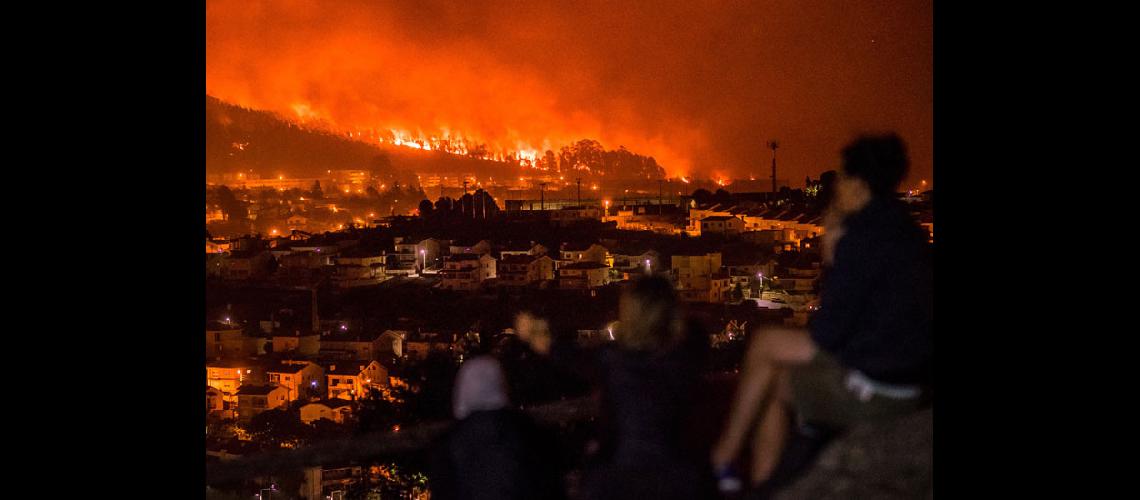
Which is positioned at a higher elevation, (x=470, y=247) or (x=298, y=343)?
(x=470, y=247)

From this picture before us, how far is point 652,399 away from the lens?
2.67 meters

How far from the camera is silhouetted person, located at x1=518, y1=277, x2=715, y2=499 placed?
8.72 ft

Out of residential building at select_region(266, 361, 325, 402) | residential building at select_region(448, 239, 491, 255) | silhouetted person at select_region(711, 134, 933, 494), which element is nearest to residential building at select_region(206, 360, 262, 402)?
residential building at select_region(266, 361, 325, 402)

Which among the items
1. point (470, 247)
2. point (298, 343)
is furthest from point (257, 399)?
point (470, 247)

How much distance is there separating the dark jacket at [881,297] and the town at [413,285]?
971 centimetres

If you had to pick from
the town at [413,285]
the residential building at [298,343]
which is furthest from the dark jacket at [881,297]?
the residential building at [298,343]

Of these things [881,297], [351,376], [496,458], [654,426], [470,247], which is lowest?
[351,376]

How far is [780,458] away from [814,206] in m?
36.0

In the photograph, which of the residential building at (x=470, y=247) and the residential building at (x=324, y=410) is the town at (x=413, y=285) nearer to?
the residential building at (x=324, y=410)

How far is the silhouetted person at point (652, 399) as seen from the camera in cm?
266

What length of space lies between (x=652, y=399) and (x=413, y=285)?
1450 inches

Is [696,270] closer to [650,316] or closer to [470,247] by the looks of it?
[470,247]

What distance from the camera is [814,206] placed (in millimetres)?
37375
